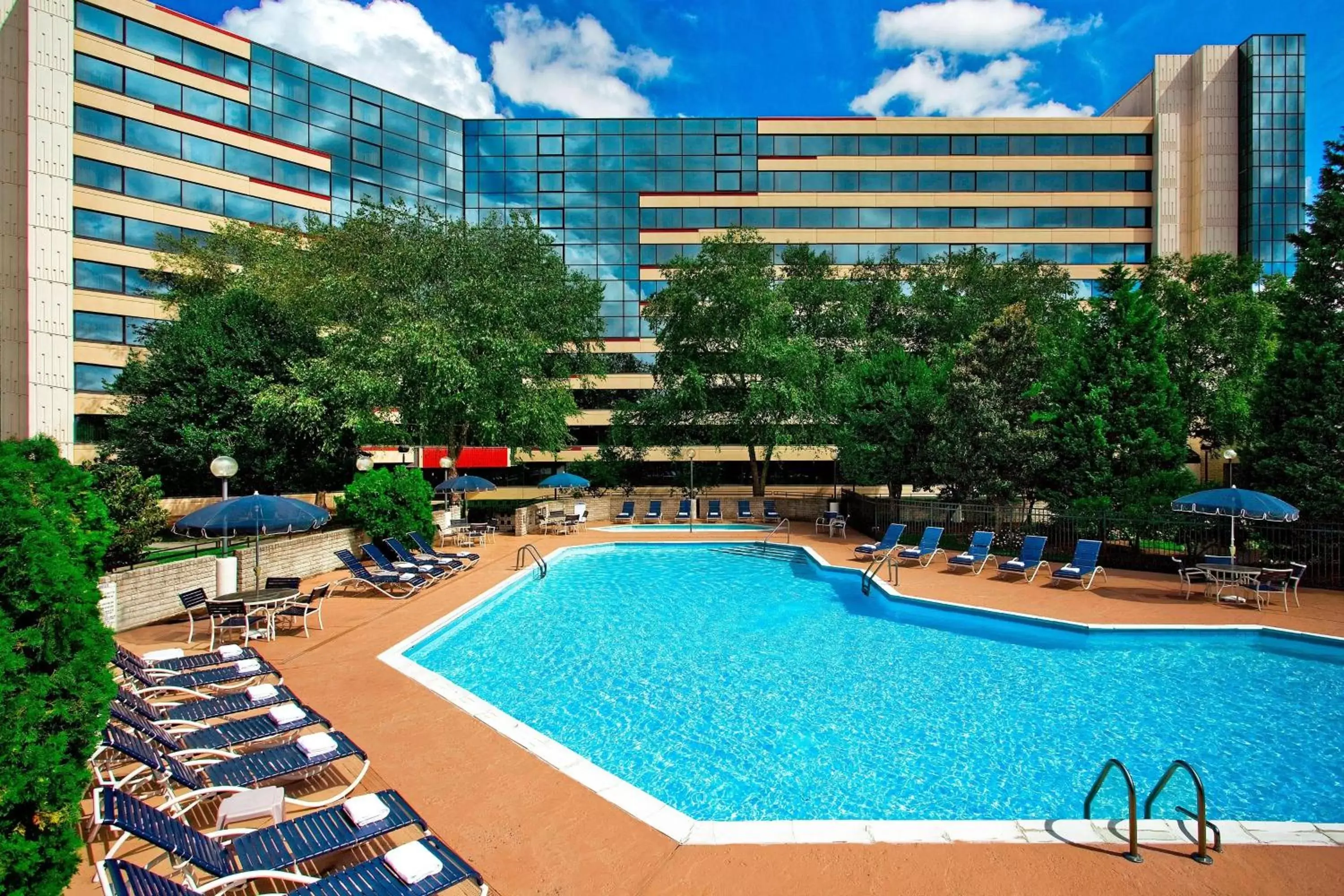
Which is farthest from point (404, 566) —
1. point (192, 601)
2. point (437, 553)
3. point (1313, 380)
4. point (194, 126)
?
point (194, 126)

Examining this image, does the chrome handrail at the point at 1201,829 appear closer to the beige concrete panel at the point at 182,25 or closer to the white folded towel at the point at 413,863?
the white folded towel at the point at 413,863

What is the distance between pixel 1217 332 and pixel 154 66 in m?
52.0

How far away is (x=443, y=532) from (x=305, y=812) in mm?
16904

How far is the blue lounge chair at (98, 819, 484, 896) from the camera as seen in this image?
3518 millimetres

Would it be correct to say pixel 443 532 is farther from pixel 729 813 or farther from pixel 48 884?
pixel 48 884

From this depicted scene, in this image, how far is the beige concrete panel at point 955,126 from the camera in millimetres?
42594

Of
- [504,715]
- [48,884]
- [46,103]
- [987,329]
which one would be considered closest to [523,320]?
[46,103]

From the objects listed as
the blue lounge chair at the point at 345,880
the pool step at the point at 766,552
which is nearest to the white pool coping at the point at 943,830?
the blue lounge chair at the point at 345,880

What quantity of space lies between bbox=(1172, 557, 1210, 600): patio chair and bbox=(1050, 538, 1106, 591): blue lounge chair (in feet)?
5.02

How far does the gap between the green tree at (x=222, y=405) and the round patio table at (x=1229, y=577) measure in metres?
25.1

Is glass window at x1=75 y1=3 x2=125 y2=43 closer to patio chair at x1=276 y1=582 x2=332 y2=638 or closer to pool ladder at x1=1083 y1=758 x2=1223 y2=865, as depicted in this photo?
patio chair at x1=276 y1=582 x2=332 y2=638

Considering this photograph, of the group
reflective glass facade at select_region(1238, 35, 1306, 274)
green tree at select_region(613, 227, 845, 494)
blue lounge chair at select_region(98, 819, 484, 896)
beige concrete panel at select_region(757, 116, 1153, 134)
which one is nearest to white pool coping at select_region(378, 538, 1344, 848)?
blue lounge chair at select_region(98, 819, 484, 896)

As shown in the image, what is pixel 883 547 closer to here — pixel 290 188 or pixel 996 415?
pixel 996 415

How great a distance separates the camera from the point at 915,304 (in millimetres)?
33750
